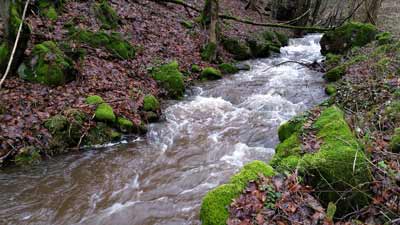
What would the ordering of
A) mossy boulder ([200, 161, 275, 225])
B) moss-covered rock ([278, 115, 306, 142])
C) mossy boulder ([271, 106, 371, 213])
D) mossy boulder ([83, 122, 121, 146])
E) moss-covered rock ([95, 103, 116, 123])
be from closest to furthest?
1. mossy boulder ([200, 161, 275, 225])
2. mossy boulder ([271, 106, 371, 213])
3. moss-covered rock ([278, 115, 306, 142])
4. mossy boulder ([83, 122, 121, 146])
5. moss-covered rock ([95, 103, 116, 123])

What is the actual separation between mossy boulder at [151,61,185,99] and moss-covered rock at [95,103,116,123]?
2943mm

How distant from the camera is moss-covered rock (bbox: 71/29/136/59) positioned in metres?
10.8

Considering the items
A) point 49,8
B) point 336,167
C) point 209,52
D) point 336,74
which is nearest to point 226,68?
point 209,52

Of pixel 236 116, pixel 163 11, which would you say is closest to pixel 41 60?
pixel 236 116

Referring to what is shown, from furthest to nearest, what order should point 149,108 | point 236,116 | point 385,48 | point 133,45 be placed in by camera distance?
1. point 133,45
2. point 385,48
3. point 236,116
4. point 149,108

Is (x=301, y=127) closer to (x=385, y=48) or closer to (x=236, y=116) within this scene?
(x=236, y=116)

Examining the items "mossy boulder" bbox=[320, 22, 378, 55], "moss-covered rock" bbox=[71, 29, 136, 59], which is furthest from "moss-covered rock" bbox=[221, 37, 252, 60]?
"moss-covered rock" bbox=[71, 29, 136, 59]

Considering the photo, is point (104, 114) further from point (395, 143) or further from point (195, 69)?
point (395, 143)

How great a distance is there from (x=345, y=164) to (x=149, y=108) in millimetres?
5989

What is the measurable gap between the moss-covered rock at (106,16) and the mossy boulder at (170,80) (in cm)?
305

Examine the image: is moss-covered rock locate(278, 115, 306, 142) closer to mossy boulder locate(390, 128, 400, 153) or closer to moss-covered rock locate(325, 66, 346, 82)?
mossy boulder locate(390, 128, 400, 153)

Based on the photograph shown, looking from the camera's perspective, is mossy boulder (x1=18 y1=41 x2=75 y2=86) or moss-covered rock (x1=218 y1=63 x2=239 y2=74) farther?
moss-covered rock (x1=218 y1=63 x2=239 y2=74)

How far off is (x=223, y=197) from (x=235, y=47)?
12.8m

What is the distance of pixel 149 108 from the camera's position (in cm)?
897
